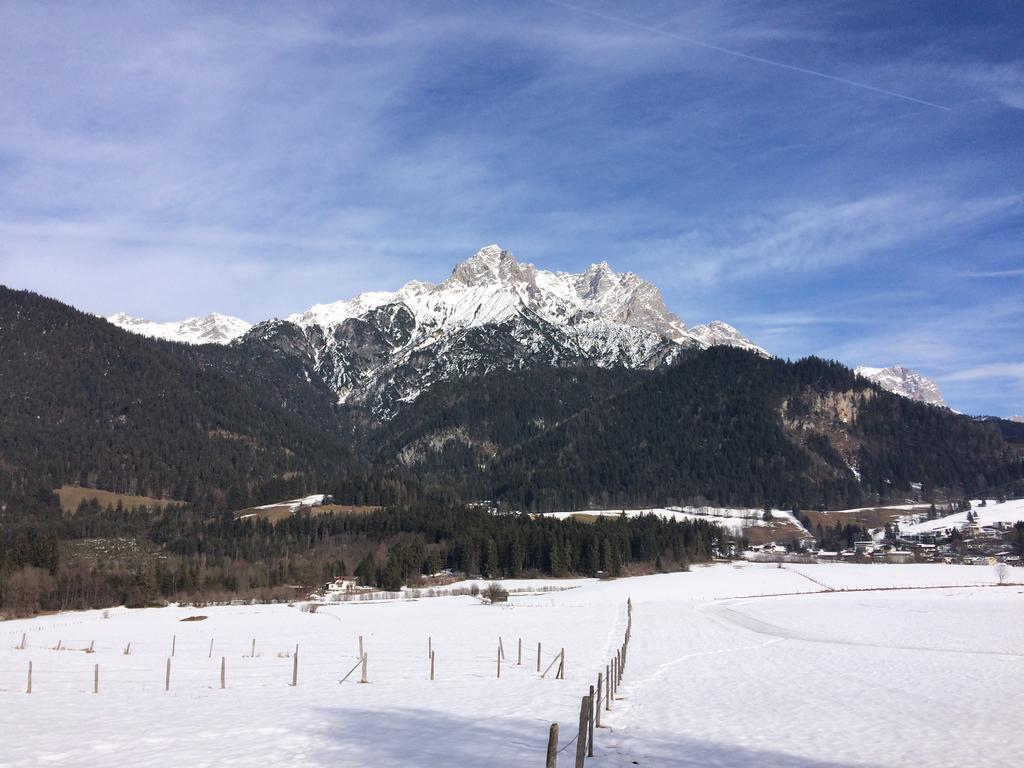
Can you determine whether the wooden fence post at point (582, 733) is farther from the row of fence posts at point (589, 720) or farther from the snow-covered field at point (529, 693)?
the snow-covered field at point (529, 693)

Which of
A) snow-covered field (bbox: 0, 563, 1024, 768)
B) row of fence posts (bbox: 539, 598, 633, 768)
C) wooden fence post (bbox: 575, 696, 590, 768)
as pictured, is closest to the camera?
row of fence posts (bbox: 539, 598, 633, 768)

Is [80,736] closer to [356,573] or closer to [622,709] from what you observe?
[622,709]

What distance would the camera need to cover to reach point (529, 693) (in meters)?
38.8

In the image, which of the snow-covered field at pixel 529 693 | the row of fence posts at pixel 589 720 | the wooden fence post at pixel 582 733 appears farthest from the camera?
the snow-covered field at pixel 529 693

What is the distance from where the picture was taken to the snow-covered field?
86.1ft

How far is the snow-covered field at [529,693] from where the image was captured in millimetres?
26234

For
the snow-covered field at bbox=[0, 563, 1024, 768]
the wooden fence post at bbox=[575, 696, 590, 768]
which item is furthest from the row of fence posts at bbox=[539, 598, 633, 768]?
the snow-covered field at bbox=[0, 563, 1024, 768]

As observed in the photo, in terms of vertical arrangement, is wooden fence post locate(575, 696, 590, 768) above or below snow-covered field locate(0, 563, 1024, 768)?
above

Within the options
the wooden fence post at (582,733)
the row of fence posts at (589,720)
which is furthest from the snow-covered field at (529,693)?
the wooden fence post at (582,733)

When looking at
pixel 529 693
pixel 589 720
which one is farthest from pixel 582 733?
pixel 529 693

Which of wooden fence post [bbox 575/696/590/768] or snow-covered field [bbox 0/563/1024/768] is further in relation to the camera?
snow-covered field [bbox 0/563/1024/768]

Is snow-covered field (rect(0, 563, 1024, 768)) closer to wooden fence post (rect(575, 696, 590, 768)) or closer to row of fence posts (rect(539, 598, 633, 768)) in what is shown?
row of fence posts (rect(539, 598, 633, 768))

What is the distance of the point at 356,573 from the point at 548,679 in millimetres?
123818

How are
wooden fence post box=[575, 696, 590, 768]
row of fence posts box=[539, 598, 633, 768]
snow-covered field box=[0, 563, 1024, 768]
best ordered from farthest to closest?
1. snow-covered field box=[0, 563, 1024, 768]
2. wooden fence post box=[575, 696, 590, 768]
3. row of fence posts box=[539, 598, 633, 768]
